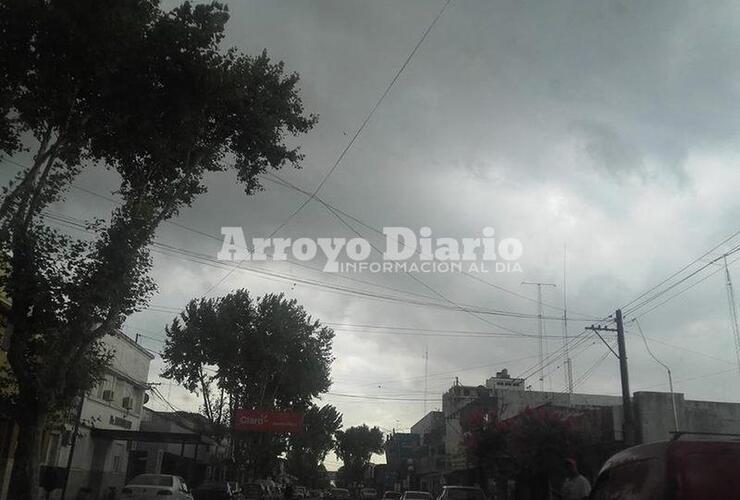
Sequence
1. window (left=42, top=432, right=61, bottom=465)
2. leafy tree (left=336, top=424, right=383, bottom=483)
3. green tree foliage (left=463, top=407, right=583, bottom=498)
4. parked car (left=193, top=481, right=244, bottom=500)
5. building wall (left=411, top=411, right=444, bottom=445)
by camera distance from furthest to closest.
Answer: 1. leafy tree (left=336, top=424, right=383, bottom=483)
2. building wall (left=411, top=411, right=444, bottom=445)
3. parked car (left=193, top=481, right=244, bottom=500)
4. window (left=42, top=432, right=61, bottom=465)
5. green tree foliage (left=463, top=407, right=583, bottom=498)

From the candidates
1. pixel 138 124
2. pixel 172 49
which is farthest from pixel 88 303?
pixel 172 49

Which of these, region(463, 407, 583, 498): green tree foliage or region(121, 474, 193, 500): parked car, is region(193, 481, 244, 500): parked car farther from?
region(463, 407, 583, 498): green tree foliage

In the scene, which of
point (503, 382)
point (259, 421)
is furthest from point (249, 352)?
point (503, 382)

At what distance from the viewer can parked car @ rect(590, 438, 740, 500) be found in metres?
4.23

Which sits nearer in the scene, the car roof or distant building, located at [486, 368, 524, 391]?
the car roof

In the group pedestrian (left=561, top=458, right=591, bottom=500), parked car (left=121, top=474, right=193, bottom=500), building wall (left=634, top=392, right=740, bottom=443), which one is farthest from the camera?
building wall (left=634, top=392, right=740, bottom=443)

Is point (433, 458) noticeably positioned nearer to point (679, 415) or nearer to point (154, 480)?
point (679, 415)

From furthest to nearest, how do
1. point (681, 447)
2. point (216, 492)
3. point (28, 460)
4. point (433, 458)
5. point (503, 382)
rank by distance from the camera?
point (503, 382) → point (433, 458) → point (216, 492) → point (28, 460) → point (681, 447)

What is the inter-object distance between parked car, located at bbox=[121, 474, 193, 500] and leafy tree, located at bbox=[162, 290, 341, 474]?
2026 cm

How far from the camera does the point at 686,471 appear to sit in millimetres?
4281

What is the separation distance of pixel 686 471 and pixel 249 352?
38741mm

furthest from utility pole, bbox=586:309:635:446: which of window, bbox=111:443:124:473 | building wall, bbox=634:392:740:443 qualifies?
window, bbox=111:443:124:473

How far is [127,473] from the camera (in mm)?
36156

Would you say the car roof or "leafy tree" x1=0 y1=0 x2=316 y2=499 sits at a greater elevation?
"leafy tree" x1=0 y1=0 x2=316 y2=499
